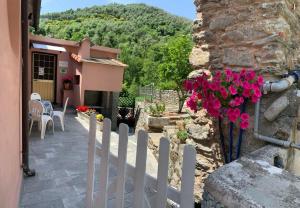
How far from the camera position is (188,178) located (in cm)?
139

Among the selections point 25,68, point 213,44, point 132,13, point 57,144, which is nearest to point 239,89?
point 213,44

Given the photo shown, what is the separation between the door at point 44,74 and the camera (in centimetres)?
1158

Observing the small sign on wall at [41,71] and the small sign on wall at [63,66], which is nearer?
the small sign on wall at [41,71]

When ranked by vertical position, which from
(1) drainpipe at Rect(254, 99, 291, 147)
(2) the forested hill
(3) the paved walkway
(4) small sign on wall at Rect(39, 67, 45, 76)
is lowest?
(3) the paved walkway

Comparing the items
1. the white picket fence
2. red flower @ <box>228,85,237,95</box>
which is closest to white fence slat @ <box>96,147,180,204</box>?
the white picket fence

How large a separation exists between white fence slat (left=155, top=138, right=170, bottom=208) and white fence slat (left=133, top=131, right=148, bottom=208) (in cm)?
17

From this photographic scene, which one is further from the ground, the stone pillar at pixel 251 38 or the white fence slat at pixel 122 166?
the stone pillar at pixel 251 38

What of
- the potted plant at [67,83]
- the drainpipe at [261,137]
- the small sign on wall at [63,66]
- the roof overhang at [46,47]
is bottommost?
the drainpipe at [261,137]

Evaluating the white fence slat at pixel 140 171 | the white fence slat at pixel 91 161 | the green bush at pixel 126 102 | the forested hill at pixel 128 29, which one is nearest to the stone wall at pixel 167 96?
the green bush at pixel 126 102

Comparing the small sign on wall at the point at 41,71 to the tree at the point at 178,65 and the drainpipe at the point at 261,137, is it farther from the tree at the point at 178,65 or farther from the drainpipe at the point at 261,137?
the drainpipe at the point at 261,137

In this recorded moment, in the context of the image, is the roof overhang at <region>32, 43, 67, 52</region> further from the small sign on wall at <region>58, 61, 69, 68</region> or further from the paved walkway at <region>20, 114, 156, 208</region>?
the paved walkway at <region>20, 114, 156, 208</region>

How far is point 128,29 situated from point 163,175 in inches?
Answer: 1287

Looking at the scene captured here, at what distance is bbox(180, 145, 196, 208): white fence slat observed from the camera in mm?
1373

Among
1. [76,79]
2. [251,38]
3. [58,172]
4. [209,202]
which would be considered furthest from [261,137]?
[76,79]
